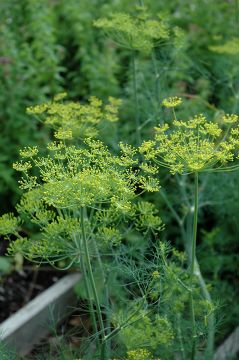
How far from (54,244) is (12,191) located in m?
2.07

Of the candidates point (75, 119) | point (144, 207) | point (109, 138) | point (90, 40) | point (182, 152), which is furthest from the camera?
point (90, 40)

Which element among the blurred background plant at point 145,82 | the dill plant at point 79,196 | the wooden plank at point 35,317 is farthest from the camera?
the blurred background plant at point 145,82

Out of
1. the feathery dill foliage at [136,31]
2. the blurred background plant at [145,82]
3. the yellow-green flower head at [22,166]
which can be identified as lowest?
the blurred background plant at [145,82]

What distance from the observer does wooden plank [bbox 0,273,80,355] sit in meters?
3.75

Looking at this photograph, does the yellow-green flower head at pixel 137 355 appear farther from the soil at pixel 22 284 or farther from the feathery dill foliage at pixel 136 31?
the soil at pixel 22 284

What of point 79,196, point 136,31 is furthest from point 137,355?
point 136,31

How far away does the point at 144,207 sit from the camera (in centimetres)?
260

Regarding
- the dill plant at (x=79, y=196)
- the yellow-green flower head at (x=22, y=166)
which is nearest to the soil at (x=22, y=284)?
the dill plant at (x=79, y=196)

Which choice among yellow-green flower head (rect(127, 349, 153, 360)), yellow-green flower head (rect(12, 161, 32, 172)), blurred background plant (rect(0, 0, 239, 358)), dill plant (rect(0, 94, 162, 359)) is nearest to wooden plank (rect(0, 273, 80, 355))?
blurred background plant (rect(0, 0, 239, 358))

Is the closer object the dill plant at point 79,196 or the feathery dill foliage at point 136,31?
the dill plant at point 79,196

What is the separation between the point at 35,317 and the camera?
387 centimetres

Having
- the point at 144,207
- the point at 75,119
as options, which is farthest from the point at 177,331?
the point at 75,119

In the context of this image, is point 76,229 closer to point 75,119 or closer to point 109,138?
point 75,119

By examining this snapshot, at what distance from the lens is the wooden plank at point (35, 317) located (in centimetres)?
375
